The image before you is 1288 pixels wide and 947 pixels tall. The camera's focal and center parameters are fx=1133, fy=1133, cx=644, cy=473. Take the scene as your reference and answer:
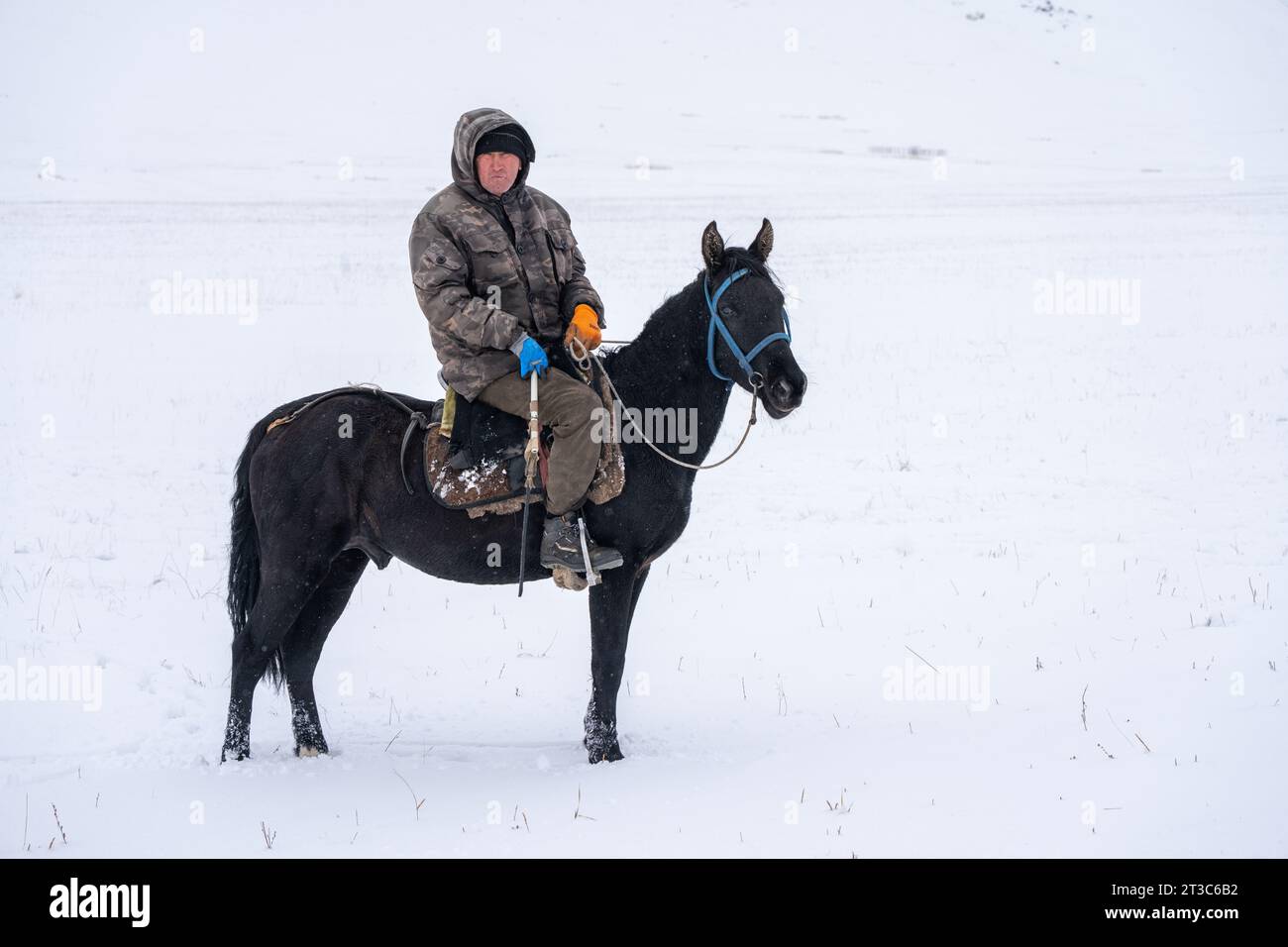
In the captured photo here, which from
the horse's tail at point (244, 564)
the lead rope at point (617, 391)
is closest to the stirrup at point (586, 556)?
the lead rope at point (617, 391)

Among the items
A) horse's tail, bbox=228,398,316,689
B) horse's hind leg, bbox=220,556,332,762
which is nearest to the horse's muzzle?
horse's hind leg, bbox=220,556,332,762

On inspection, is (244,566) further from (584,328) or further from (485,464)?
(584,328)

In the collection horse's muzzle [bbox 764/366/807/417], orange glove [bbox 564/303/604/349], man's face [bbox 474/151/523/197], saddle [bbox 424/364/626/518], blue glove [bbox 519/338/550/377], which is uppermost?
man's face [bbox 474/151/523/197]

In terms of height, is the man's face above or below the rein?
above

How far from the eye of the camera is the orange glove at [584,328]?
5812mm

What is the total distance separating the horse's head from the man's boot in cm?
112

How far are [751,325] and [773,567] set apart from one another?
4440mm

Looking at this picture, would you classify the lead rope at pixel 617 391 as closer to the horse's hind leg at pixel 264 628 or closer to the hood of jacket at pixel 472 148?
the hood of jacket at pixel 472 148

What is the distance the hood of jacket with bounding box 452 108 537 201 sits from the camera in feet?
18.6

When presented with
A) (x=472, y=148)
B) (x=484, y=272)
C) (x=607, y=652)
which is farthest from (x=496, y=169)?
(x=607, y=652)

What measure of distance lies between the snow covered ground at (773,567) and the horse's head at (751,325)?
2.05m

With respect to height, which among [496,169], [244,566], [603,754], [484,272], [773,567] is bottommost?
[603,754]

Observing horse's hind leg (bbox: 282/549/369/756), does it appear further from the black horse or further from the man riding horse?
the man riding horse

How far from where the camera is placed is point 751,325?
223 inches
